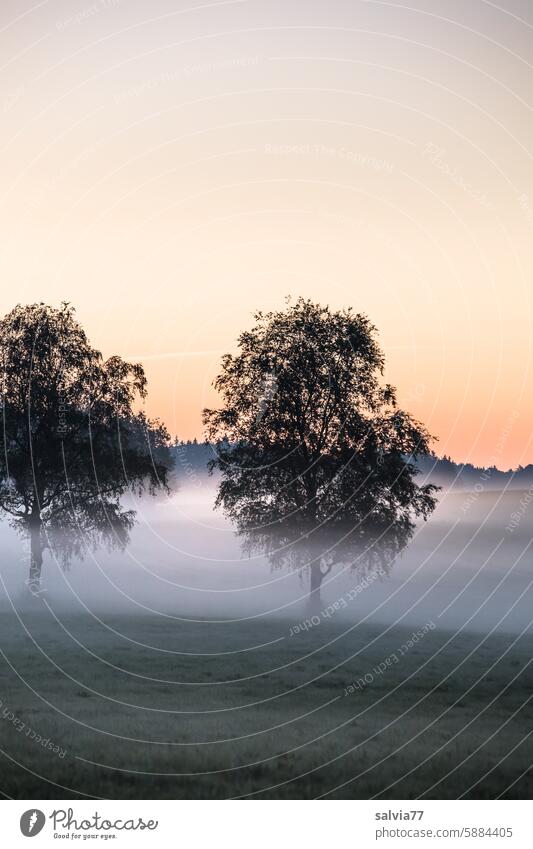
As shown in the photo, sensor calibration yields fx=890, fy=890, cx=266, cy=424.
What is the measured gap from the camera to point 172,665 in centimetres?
3500

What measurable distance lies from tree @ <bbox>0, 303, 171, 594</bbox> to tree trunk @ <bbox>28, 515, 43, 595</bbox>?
0.06 m

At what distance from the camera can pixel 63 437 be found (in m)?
52.0

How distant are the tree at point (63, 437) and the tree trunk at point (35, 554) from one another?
0.20 ft

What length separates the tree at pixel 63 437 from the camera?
5162cm

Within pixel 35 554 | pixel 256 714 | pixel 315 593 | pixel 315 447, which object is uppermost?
pixel 315 447

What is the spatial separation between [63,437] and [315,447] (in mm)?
14713

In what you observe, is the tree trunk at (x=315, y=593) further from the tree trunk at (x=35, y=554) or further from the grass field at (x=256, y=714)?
the tree trunk at (x=35, y=554)

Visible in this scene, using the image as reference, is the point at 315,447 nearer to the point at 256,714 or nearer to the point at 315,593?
the point at 315,593

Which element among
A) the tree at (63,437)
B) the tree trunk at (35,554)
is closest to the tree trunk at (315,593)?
the tree at (63,437)

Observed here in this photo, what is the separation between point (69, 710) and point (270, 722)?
593 cm

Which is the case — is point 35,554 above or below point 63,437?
below

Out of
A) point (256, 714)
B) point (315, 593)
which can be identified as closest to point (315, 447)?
point (315, 593)

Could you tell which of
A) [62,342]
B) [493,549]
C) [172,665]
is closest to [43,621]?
[172,665]
